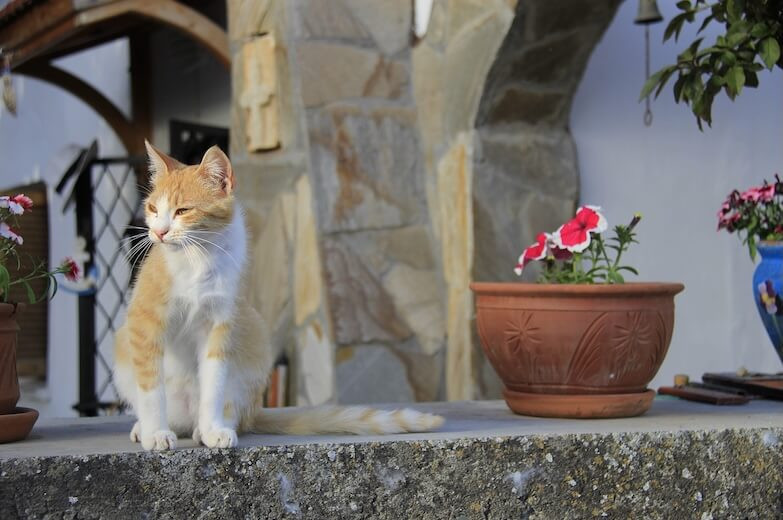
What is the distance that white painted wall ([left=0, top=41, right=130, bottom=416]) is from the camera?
6.99 meters

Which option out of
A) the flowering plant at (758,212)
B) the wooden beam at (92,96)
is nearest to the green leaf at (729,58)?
the flowering plant at (758,212)

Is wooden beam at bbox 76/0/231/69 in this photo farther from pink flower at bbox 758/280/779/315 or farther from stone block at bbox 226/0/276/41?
pink flower at bbox 758/280/779/315

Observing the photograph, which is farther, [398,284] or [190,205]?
[398,284]

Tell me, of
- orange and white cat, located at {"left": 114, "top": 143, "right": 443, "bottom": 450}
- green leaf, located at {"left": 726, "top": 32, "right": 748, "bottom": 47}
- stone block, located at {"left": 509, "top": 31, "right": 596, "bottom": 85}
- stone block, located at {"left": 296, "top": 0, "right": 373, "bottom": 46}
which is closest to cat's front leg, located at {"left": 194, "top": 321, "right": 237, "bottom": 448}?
orange and white cat, located at {"left": 114, "top": 143, "right": 443, "bottom": 450}

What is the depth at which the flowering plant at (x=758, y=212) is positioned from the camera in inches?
111

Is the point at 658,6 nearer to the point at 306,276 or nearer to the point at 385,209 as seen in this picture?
the point at 385,209

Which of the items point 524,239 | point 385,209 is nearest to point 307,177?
point 385,209

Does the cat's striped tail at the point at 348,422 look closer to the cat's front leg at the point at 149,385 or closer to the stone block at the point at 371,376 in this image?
the cat's front leg at the point at 149,385

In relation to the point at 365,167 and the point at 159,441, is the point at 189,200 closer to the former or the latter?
the point at 159,441

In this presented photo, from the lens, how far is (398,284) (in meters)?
3.94

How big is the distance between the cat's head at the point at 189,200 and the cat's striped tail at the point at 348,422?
45 cm

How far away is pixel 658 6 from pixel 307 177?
149 centimetres

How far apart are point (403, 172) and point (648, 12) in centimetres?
106

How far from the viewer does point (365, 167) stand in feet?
12.8
